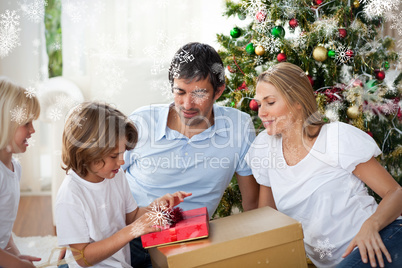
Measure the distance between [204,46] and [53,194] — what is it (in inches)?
27.9

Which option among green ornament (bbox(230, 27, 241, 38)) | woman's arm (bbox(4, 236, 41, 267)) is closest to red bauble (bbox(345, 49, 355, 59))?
green ornament (bbox(230, 27, 241, 38))

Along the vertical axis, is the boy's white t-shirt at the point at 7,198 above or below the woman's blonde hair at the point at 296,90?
below

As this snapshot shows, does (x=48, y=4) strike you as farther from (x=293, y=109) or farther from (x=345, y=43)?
(x=345, y=43)

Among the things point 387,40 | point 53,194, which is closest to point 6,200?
point 53,194

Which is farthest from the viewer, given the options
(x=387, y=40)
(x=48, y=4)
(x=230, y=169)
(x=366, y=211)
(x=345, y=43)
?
(x=387, y=40)

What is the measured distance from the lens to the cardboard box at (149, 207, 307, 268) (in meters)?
0.93

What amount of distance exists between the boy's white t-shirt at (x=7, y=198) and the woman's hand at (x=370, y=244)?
0.85 metres

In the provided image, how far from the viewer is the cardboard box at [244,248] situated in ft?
3.04

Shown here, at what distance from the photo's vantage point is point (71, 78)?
155cm

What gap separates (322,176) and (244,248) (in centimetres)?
37

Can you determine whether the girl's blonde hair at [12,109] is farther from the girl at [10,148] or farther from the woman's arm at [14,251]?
the woman's arm at [14,251]
